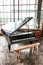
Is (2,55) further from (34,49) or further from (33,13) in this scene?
(33,13)

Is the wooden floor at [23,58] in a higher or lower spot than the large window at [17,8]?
lower

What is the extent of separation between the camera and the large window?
7.62 m

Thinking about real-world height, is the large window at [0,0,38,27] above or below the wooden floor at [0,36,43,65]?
above

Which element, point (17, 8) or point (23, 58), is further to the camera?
point (17, 8)

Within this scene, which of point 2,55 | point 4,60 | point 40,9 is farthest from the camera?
point 40,9

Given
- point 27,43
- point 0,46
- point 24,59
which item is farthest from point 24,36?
point 0,46

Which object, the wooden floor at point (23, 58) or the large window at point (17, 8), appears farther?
the large window at point (17, 8)

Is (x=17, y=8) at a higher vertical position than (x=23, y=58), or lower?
higher

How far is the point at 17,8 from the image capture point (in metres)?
7.68

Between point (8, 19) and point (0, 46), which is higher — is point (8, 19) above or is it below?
above

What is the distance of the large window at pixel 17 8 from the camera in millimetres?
7621

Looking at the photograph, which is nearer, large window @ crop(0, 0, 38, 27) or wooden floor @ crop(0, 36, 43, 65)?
wooden floor @ crop(0, 36, 43, 65)

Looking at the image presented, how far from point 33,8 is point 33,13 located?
213 mm

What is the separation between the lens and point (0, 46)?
6270 mm
